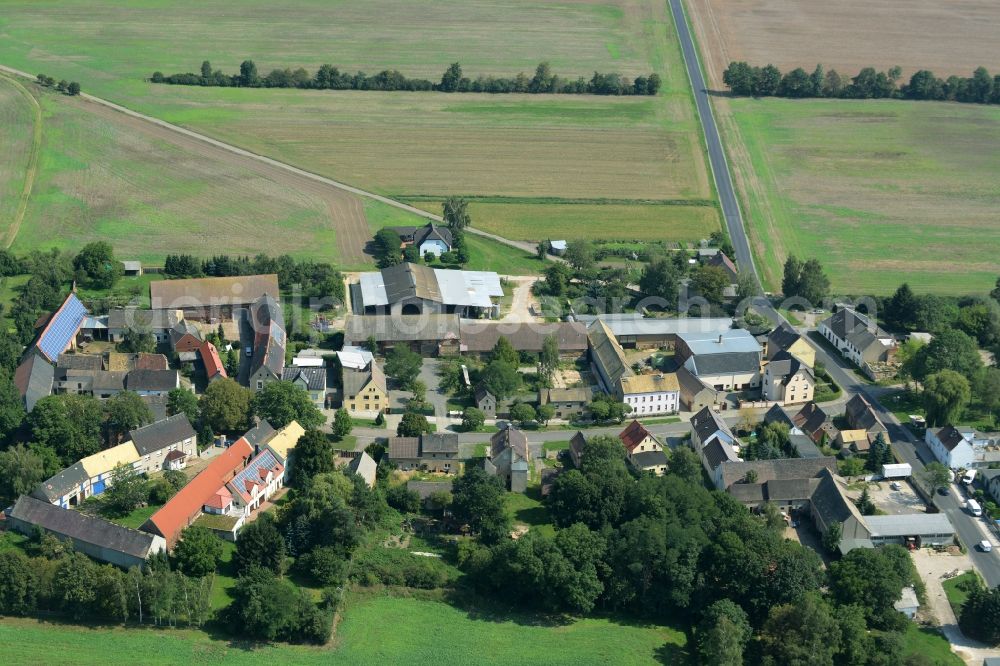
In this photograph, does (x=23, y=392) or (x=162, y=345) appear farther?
(x=162, y=345)

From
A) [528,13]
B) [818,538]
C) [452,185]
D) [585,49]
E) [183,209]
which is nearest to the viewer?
[818,538]

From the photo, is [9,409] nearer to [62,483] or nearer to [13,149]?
[62,483]

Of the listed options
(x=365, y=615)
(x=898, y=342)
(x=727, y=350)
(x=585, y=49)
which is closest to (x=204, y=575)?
(x=365, y=615)

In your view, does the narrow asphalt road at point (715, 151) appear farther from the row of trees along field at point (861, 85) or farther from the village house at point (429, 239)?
the village house at point (429, 239)

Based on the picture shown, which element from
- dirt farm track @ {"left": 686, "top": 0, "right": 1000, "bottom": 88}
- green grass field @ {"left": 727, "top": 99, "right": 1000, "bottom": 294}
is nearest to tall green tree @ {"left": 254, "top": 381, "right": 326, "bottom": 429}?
green grass field @ {"left": 727, "top": 99, "right": 1000, "bottom": 294}

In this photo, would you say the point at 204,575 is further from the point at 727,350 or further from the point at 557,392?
the point at 727,350
